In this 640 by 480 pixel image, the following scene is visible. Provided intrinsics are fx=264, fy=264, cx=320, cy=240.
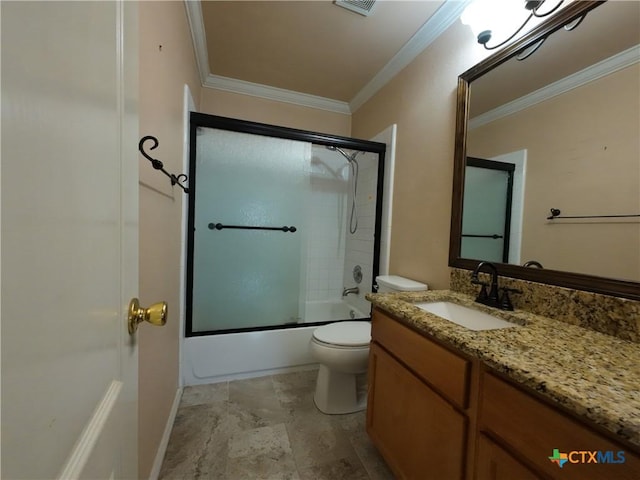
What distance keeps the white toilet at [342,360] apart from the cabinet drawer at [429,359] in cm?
39

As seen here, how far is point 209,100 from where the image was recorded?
241 cm

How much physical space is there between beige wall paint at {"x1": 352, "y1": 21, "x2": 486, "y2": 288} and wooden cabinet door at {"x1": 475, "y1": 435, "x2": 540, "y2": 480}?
0.93m

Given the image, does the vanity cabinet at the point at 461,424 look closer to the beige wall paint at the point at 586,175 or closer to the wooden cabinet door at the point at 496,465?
the wooden cabinet door at the point at 496,465

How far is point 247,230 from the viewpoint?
2.07 metres

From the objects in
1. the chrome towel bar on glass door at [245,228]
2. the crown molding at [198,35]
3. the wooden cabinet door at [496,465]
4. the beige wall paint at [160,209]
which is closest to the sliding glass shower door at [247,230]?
the chrome towel bar on glass door at [245,228]

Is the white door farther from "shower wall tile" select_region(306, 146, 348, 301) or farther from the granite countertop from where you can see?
"shower wall tile" select_region(306, 146, 348, 301)

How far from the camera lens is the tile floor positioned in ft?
4.03

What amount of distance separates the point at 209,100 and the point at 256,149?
2.81ft

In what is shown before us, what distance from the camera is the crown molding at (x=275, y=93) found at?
2.39 meters

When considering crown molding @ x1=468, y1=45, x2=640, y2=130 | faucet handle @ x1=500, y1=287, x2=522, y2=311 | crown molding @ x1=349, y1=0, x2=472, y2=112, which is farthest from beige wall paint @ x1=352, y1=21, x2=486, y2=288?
faucet handle @ x1=500, y1=287, x2=522, y2=311

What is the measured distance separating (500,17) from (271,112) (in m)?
1.90

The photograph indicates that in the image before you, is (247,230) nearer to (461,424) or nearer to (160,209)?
(160,209)

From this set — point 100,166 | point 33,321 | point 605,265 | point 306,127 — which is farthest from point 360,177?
point 33,321

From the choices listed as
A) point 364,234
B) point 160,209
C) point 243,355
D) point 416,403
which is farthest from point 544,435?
point 364,234
